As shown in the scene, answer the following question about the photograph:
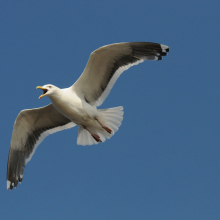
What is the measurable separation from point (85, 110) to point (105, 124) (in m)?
0.65

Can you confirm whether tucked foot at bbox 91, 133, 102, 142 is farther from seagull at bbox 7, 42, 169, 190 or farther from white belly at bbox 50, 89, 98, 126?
white belly at bbox 50, 89, 98, 126

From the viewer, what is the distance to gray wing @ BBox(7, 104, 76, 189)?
8055 mm

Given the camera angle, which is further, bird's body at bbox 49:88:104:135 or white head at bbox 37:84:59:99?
bird's body at bbox 49:88:104:135

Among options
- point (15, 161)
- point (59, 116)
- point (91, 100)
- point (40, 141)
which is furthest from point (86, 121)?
point (15, 161)

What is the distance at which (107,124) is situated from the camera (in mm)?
7641

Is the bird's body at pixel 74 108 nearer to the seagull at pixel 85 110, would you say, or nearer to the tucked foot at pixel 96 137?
the seagull at pixel 85 110

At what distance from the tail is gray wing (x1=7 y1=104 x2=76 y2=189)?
647 mm

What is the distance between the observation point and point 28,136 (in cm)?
827

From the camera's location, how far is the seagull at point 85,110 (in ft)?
23.0

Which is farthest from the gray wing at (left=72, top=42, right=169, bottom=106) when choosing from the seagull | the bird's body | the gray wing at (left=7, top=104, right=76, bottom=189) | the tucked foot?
the gray wing at (left=7, top=104, right=76, bottom=189)

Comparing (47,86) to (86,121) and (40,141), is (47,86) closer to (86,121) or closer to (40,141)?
(86,121)

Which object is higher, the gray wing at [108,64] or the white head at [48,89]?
the gray wing at [108,64]

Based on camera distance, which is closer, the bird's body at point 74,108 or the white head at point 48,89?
the white head at point 48,89

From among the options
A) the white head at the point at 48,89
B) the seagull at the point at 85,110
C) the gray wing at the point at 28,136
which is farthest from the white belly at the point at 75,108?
the gray wing at the point at 28,136
